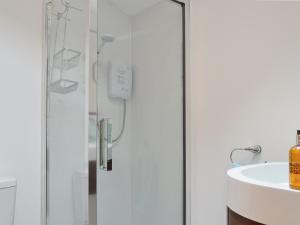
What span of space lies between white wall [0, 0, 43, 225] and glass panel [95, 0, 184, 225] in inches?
19.0

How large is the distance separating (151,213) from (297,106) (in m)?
1.07

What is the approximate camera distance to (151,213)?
1855 mm

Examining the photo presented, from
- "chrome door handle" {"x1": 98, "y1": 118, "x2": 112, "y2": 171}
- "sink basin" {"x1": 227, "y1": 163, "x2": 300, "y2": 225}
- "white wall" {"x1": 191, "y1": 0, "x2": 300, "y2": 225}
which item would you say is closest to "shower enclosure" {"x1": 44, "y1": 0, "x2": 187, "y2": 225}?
"chrome door handle" {"x1": 98, "y1": 118, "x2": 112, "y2": 171}

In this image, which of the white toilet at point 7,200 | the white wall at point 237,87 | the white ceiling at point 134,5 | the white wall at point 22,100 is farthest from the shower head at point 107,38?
the white toilet at point 7,200

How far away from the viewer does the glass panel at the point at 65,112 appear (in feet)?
Result: 4.91

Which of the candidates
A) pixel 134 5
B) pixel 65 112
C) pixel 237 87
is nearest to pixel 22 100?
pixel 65 112

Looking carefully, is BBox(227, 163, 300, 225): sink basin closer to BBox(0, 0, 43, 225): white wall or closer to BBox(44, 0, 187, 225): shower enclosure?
BBox(44, 0, 187, 225): shower enclosure

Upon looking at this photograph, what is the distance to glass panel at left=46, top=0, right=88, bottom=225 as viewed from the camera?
4.91 ft

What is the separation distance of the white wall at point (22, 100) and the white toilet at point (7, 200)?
0.16 meters

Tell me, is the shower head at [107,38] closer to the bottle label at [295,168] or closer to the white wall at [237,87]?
the white wall at [237,87]

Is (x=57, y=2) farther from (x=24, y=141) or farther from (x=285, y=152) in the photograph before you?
(x=285, y=152)

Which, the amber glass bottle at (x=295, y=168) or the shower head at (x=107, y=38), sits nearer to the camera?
the amber glass bottle at (x=295, y=168)

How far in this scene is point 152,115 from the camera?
73.0 inches

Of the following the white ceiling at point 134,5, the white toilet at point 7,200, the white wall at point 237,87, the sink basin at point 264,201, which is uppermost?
the white ceiling at point 134,5
